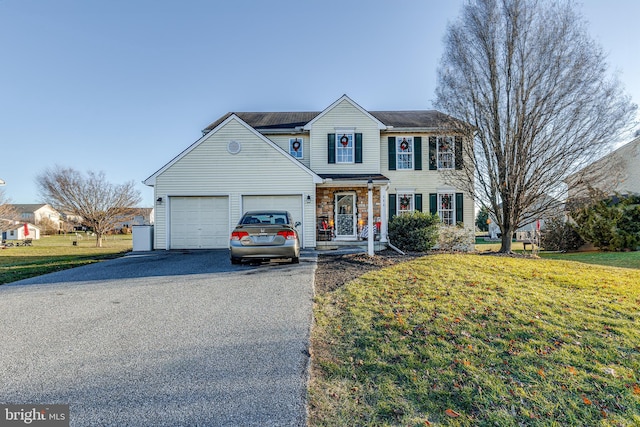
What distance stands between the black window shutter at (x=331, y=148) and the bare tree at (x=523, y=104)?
17.3ft

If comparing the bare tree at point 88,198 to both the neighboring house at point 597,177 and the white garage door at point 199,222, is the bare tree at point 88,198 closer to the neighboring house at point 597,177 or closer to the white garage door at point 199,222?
the white garage door at point 199,222

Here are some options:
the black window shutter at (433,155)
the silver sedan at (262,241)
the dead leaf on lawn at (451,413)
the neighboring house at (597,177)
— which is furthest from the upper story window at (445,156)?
the dead leaf on lawn at (451,413)

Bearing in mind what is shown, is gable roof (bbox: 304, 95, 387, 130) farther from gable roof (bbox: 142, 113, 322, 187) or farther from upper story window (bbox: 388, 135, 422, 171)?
gable roof (bbox: 142, 113, 322, 187)

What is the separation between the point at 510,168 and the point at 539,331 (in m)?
10.7

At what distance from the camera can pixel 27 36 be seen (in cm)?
1073

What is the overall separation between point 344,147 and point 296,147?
2.44 m

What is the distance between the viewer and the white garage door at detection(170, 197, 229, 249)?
13.0 metres

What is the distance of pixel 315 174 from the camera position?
13.0m

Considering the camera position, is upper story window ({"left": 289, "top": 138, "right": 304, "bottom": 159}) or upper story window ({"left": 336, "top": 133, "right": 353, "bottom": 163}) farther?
upper story window ({"left": 289, "top": 138, "right": 304, "bottom": 159})

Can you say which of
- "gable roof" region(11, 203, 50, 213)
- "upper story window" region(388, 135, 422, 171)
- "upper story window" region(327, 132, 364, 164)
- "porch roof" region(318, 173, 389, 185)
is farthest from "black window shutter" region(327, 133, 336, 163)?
"gable roof" region(11, 203, 50, 213)

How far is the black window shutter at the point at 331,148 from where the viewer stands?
15352 mm

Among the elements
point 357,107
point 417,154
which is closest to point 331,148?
point 357,107

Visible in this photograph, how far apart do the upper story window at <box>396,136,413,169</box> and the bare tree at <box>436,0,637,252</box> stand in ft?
8.33

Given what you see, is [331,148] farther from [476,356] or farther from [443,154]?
[476,356]
